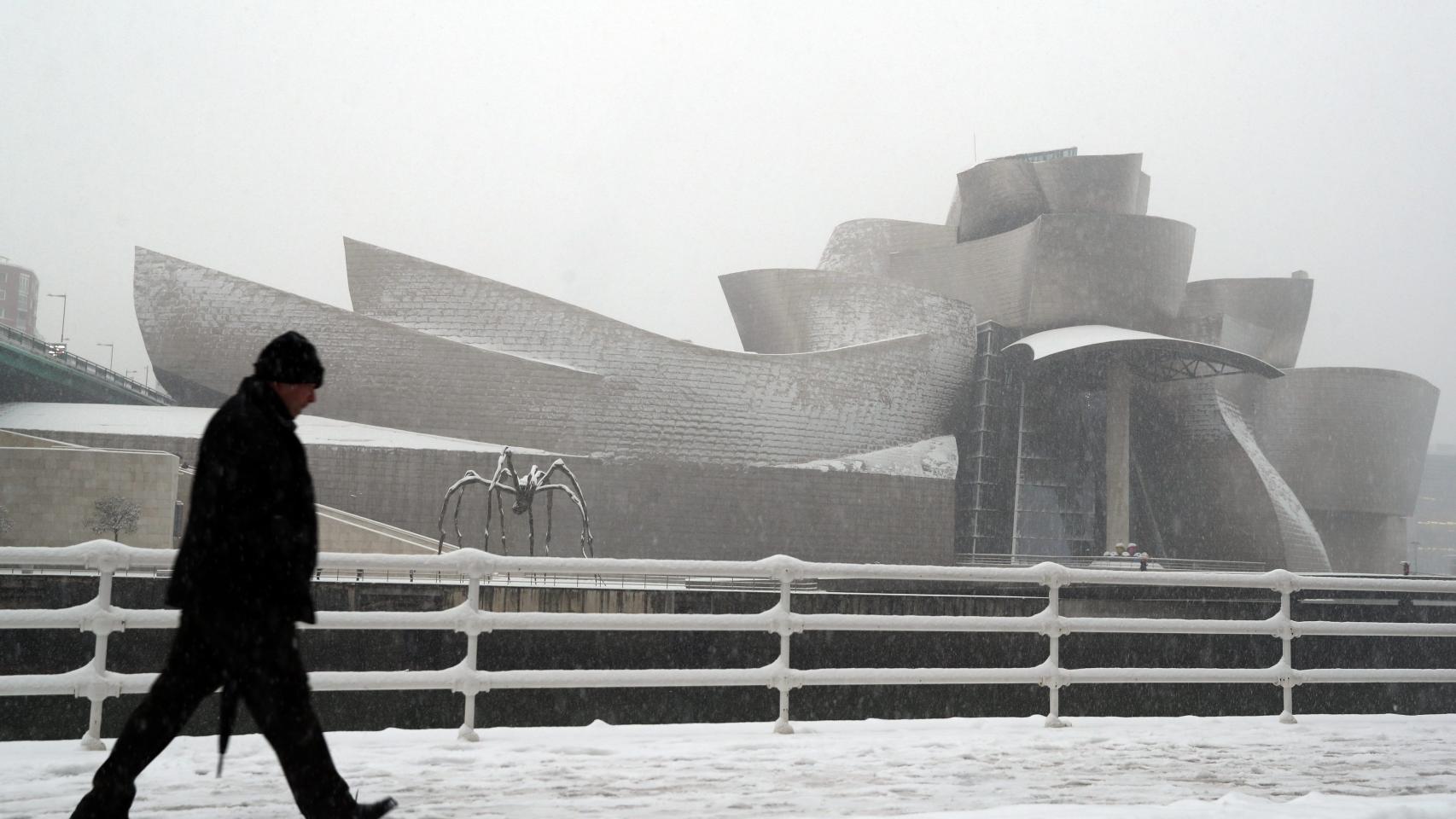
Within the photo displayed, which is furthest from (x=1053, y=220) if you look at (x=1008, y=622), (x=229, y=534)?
(x=229, y=534)

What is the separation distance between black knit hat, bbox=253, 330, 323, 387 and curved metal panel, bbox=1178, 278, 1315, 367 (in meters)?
46.2

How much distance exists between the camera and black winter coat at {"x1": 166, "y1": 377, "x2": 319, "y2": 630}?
10.8 ft

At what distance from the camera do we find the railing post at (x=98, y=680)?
206 inches

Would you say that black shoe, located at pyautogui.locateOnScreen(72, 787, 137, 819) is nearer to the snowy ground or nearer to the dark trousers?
the dark trousers

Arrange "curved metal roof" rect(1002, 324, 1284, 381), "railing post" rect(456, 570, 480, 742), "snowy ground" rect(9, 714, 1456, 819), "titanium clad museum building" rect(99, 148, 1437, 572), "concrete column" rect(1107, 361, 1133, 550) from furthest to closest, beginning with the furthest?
"concrete column" rect(1107, 361, 1133, 550) → "curved metal roof" rect(1002, 324, 1284, 381) → "titanium clad museum building" rect(99, 148, 1437, 572) → "railing post" rect(456, 570, 480, 742) → "snowy ground" rect(9, 714, 1456, 819)

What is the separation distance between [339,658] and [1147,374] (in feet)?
111

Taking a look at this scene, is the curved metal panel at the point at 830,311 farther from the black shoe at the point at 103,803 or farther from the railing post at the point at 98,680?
the black shoe at the point at 103,803

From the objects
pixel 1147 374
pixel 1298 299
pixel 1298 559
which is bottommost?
pixel 1298 559

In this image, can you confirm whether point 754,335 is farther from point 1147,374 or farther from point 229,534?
point 229,534

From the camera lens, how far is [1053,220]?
1476 inches

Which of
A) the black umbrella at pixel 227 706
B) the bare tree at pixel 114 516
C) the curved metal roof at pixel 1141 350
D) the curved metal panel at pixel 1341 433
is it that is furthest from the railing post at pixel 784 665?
the curved metal panel at pixel 1341 433

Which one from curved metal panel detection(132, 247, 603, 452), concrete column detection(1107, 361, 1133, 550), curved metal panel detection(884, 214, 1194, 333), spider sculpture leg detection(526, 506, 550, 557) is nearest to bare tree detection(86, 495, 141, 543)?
spider sculpture leg detection(526, 506, 550, 557)

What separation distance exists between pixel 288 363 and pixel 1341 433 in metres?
52.3

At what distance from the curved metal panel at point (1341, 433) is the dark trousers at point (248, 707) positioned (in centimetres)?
4987
